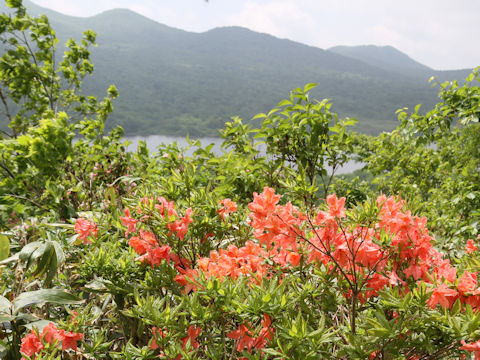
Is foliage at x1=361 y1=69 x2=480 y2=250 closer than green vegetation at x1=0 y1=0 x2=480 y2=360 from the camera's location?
No

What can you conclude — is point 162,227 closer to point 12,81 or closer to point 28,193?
point 28,193

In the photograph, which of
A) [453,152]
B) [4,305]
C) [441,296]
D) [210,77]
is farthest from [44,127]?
[210,77]

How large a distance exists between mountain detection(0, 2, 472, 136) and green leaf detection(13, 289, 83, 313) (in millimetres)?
39864

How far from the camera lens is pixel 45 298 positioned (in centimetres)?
113

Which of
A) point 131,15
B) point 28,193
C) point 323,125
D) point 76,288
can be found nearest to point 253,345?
point 76,288

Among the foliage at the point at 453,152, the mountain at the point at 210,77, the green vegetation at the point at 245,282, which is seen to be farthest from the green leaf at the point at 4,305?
the mountain at the point at 210,77

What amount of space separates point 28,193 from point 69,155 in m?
0.47

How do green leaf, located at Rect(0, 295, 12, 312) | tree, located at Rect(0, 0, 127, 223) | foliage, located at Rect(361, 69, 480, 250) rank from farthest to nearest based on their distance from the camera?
foliage, located at Rect(361, 69, 480, 250) < tree, located at Rect(0, 0, 127, 223) < green leaf, located at Rect(0, 295, 12, 312)

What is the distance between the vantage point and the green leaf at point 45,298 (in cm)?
113

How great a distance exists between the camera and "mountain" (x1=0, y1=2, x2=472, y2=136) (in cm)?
7306

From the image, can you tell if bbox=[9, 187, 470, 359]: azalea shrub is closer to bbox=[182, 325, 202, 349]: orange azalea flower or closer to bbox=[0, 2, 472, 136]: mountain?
bbox=[182, 325, 202, 349]: orange azalea flower

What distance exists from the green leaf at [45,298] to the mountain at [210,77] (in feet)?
131

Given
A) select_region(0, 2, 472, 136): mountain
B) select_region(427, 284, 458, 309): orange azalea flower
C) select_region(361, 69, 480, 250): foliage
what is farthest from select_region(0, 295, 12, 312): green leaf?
select_region(0, 2, 472, 136): mountain

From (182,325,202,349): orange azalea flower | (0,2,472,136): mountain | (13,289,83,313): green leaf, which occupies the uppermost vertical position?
(0,2,472,136): mountain
